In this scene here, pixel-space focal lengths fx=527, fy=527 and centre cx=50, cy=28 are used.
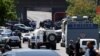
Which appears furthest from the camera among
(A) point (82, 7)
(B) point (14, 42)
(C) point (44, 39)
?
(A) point (82, 7)

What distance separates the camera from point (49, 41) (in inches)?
1737

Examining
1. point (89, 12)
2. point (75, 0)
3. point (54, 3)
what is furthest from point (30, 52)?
point (54, 3)

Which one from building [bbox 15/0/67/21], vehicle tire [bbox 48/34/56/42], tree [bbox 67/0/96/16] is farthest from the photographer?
building [bbox 15/0/67/21]

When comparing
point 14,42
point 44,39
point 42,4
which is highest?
point 44,39

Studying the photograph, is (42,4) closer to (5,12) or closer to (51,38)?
(51,38)

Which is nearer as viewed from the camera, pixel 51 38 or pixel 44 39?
pixel 51 38

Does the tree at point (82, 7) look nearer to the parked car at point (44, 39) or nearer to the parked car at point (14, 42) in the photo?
the parked car at point (14, 42)

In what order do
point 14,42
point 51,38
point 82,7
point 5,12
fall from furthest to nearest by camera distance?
point 82,7 < point 14,42 < point 51,38 < point 5,12

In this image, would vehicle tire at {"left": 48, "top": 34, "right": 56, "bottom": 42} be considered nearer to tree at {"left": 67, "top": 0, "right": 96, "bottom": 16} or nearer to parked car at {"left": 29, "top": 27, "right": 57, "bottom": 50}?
parked car at {"left": 29, "top": 27, "right": 57, "bottom": 50}

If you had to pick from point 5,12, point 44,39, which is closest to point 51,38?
point 44,39

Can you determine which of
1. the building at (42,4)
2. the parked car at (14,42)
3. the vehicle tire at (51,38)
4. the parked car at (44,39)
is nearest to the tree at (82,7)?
the parked car at (14,42)

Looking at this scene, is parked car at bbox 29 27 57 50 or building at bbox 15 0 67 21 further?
building at bbox 15 0 67 21

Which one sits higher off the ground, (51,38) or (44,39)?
(51,38)

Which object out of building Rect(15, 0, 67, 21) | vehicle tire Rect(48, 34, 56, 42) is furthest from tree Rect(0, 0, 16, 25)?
building Rect(15, 0, 67, 21)
